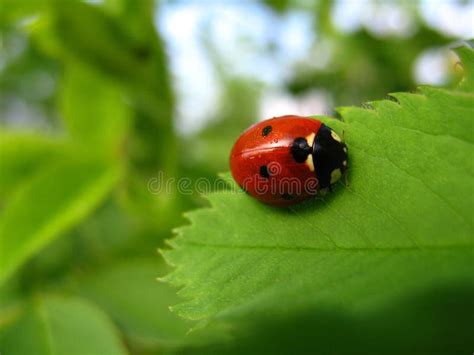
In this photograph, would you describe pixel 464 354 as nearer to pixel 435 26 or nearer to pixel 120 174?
pixel 120 174

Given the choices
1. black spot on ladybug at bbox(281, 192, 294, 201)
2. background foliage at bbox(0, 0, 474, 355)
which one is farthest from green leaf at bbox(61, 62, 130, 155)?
black spot on ladybug at bbox(281, 192, 294, 201)

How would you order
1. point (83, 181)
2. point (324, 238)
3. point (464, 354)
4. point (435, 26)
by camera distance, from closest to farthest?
1. point (464, 354)
2. point (324, 238)
3. point (83, 181)
4. point (435, 26)

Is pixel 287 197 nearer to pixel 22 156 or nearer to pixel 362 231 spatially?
pixel 362 231

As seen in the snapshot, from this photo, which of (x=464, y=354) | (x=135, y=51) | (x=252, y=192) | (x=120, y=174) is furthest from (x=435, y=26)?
(x=464, y=354)

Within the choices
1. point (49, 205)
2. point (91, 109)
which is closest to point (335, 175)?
point (49, 205)

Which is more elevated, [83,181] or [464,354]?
[83,181]

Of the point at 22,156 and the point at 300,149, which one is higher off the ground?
the point at 22,156

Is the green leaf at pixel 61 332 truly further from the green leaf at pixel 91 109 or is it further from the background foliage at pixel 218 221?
the green leaf at pixel 91 109
